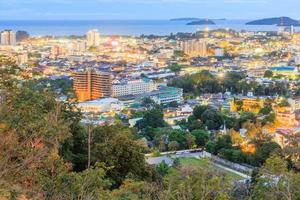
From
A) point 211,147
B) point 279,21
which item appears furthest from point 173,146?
point 279,21

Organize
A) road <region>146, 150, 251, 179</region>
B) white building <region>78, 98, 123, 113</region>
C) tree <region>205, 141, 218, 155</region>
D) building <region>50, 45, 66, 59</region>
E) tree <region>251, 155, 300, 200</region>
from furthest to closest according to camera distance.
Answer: building <region>50, 45, 66, 59</region> → white building <region>78, 98, 123, 113</region> → tree <region>205, 141, 218, 155</region> → road <region>146, 150, 251, 179</region> → tree <region>251, 155, 300, 200</region>

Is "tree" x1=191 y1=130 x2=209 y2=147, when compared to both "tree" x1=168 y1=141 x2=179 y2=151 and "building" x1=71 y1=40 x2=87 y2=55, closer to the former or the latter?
"tree" x1=168 y1=141 x2=179 y2=151

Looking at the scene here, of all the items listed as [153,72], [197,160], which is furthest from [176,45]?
[197,160]

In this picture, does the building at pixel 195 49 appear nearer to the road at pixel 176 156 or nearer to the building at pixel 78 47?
the building at pixel 78 47

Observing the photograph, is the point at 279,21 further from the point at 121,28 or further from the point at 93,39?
the point at 93,39

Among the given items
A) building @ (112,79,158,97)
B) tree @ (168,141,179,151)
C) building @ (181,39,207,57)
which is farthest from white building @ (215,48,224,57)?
tree @ (168,141,179,151)
